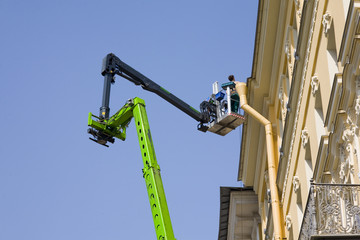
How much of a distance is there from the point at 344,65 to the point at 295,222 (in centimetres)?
660

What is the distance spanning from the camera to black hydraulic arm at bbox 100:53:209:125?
33.1 metres

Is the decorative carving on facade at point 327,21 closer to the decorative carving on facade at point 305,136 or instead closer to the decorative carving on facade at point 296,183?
the decorative carving on facade at point 305,136

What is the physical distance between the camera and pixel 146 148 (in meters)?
30.3

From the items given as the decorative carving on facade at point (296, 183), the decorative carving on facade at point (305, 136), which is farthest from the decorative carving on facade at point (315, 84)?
the decorative carving on facade at point (296, 183)

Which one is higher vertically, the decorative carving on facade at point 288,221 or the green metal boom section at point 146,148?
the green metal boom section at point 146,148

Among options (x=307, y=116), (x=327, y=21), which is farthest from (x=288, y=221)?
(x=327, y=21)

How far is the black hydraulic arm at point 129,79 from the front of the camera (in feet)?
109

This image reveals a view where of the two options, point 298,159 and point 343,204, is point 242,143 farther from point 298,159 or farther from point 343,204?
point 343,204

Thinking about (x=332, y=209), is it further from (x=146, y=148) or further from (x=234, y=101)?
(x=146, y=148)

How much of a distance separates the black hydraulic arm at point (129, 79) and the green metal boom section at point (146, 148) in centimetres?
85

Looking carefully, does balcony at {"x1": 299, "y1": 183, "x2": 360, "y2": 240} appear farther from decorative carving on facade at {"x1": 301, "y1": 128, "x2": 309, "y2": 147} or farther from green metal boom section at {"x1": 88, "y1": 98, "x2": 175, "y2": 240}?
green metal boom section at {"x1": 88, "y1": 98, "x2": 175, "y2": 240}

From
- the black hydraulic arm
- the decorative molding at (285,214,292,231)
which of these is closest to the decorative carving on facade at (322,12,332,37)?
the decorative molding at (285,214,292,231)

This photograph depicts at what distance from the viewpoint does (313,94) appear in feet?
56.5

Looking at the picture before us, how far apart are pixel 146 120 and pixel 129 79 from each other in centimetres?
267
